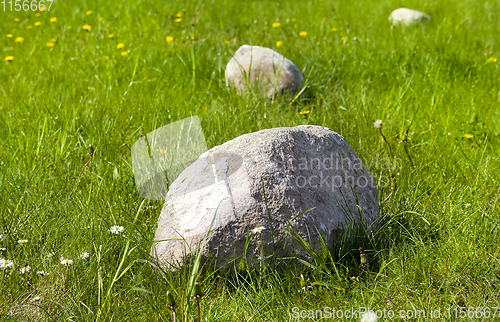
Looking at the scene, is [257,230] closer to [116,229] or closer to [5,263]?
[116,229]

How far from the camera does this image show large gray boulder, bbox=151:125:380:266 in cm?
187

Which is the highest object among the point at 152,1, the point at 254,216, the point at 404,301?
the point at 152,1

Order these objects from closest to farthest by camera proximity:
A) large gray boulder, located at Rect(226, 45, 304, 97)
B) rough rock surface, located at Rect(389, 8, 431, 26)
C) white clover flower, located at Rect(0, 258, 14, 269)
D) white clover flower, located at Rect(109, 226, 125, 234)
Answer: white clover flower, located at Rect(0, 258, 14, 269), white clover flower, located at Rect(109, 226, 125, 234), large gray boulder, located at Rect(226, 45, 304, 97), rough rock surface, located at Rect(389, 8, 431, 26)

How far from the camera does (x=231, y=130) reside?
10.3 feet

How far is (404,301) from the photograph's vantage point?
1782 mm

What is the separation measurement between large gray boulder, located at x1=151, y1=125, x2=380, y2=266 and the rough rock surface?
4.27 meters

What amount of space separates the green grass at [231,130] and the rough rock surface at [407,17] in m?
0.19

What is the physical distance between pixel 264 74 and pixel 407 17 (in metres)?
3.14

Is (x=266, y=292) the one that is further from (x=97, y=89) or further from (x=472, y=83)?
(x=472, y=83)

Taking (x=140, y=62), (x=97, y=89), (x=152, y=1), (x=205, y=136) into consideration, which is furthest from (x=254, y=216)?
(x=152, y=1)

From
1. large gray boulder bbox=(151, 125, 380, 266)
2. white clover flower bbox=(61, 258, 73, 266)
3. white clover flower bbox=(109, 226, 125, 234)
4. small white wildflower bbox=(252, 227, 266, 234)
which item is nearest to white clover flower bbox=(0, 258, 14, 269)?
white clover flower bbox=(61, 258, 73, 266)

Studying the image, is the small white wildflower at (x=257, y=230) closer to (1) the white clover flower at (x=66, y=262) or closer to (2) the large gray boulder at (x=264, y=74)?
(1) the white clover flower at (x=66, y=262)

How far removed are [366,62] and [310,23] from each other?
5.24 feet

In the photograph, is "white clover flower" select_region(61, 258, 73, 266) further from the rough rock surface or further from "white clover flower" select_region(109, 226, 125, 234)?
the rough rock surface
